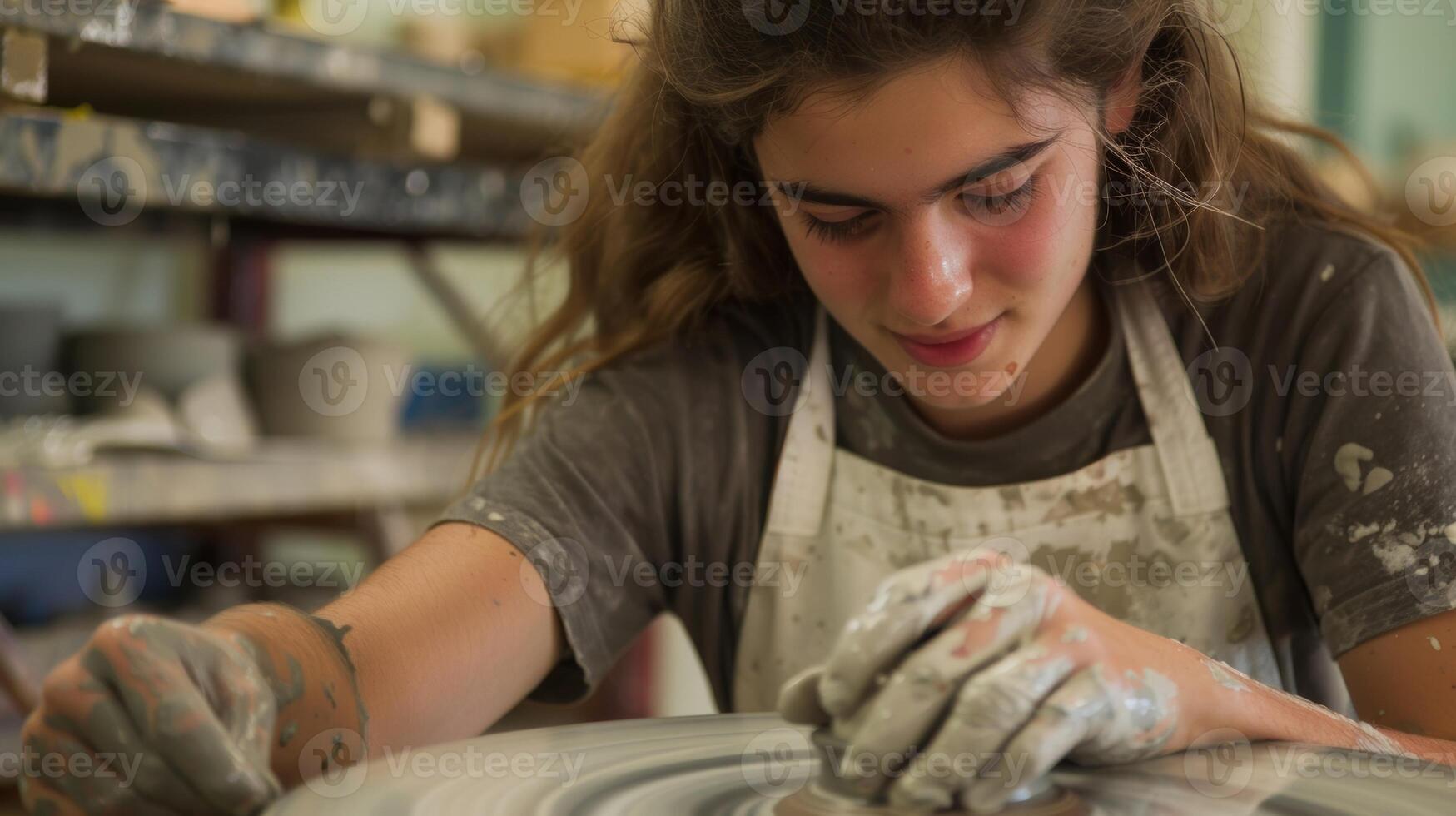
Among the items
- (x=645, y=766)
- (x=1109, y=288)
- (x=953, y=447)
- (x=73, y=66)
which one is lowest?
(x=645, y=766)

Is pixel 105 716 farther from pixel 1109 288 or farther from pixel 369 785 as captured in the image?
pixel 1109 288

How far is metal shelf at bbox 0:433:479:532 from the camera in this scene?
146 cm

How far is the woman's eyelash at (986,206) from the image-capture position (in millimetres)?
871

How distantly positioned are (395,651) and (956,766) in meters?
0.41

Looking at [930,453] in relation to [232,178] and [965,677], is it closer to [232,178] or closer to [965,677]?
[965,677]

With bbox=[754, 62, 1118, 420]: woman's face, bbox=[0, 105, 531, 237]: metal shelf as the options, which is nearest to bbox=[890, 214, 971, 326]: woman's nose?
bbox=[754, 62, 1118, 420]: woman's face

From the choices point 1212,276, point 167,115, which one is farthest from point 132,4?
point 1212,276

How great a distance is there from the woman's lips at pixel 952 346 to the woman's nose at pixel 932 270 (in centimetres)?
5

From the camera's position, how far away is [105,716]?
66cm

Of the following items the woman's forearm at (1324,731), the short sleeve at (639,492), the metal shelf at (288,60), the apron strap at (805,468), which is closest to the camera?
the woman's forearm at (1324,731)

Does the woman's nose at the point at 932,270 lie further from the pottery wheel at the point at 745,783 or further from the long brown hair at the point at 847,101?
the pottery wheel at the point at 745,783

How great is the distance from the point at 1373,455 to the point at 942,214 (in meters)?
0.35

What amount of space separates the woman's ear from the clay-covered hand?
16.3 inches

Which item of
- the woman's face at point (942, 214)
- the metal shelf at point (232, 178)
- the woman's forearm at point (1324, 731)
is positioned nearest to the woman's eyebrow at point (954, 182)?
the woman's face at point (942, 214)
